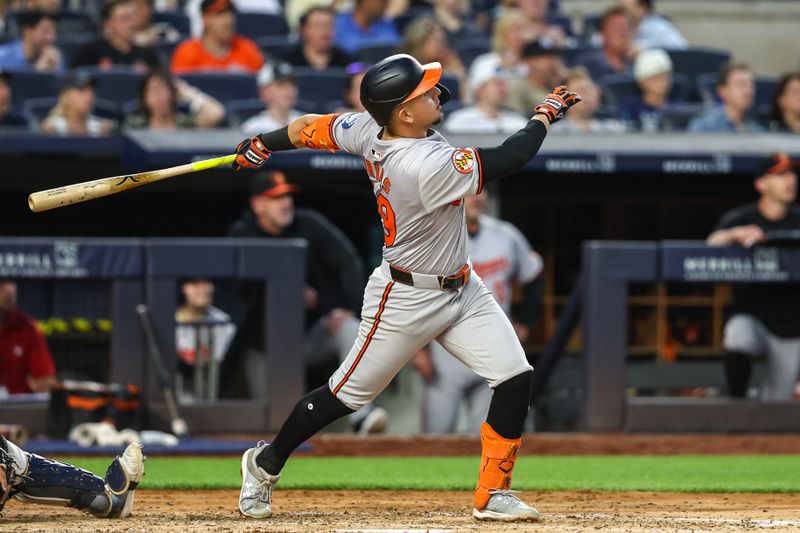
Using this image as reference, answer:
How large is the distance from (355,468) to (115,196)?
10.8 ft

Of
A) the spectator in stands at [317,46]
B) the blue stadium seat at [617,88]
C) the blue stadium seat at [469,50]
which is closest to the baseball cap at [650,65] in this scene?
the blue stadium seat at [617,88]

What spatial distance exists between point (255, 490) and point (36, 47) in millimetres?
5765

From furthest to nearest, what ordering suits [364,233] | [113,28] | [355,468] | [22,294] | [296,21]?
1. [296,21]
2. [113,28]
3. [364,233]
4. [22,294]
5. [355,468]

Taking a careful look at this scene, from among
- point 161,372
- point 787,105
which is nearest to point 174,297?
point 161,372

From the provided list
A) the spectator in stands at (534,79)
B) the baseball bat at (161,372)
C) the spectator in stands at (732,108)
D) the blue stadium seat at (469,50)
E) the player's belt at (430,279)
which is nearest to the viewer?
the player's belt at (430,279)

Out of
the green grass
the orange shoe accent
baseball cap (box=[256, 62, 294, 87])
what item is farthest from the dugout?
the orange shoe accent

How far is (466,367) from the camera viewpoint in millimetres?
8039

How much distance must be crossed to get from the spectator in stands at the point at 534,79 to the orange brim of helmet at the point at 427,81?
4.97m

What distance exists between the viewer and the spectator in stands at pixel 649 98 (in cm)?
980

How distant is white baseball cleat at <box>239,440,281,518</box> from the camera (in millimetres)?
4754

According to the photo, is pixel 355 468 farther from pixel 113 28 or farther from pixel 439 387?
pixel 113 28

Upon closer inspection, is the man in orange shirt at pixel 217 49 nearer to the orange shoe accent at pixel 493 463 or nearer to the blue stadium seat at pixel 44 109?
the blue stadium seat at pixel 44 109

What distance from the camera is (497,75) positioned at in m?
8.95

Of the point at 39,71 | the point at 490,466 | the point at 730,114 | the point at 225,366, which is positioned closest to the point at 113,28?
the point at 39,71
